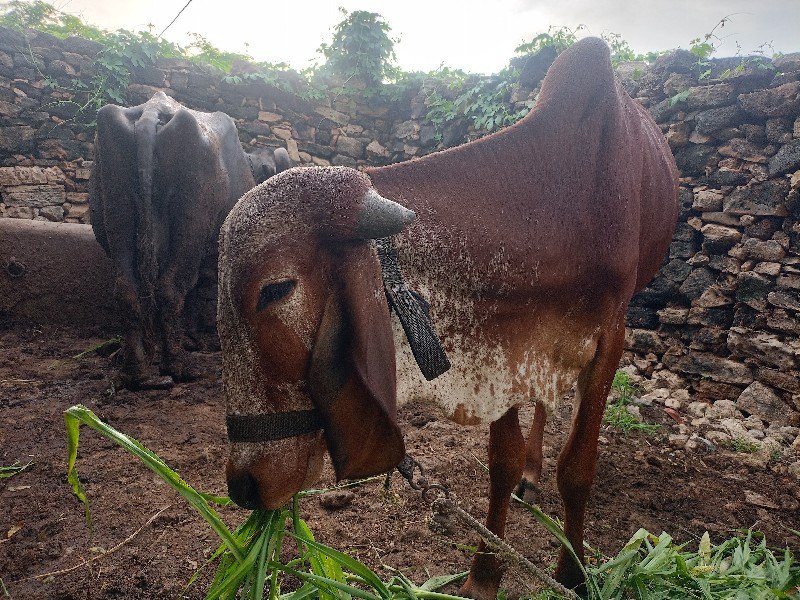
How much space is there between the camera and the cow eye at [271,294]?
1184mm

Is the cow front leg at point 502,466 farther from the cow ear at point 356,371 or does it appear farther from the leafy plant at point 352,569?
the cow ear at point 356,371

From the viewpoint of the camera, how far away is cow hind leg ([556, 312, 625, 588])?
192cm

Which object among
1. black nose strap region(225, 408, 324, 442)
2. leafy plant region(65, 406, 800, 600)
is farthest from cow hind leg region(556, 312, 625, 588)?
black nose strap region(225, 408, 324, 442)

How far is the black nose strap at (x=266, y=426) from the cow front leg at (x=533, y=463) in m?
1.99

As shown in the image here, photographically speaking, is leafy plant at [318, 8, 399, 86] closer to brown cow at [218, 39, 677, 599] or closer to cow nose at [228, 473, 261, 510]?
brown cow at [218, 39, 677, 599]

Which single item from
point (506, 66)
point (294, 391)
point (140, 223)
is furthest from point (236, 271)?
point (506, 66)

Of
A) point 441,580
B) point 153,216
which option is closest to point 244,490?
point 441,580

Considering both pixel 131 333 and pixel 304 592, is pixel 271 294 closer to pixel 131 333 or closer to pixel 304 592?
pixel 304 592

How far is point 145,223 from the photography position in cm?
A: 384

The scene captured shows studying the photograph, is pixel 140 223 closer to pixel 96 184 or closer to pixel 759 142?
pixel 96 184

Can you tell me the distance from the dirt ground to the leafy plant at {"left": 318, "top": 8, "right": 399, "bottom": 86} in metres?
5.89

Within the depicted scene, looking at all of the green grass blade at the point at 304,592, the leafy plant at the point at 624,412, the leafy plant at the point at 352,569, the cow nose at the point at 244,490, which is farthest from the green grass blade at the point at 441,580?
the leafy plant at the point at 624,412

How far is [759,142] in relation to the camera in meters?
4.15

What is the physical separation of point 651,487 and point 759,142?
3009mm
